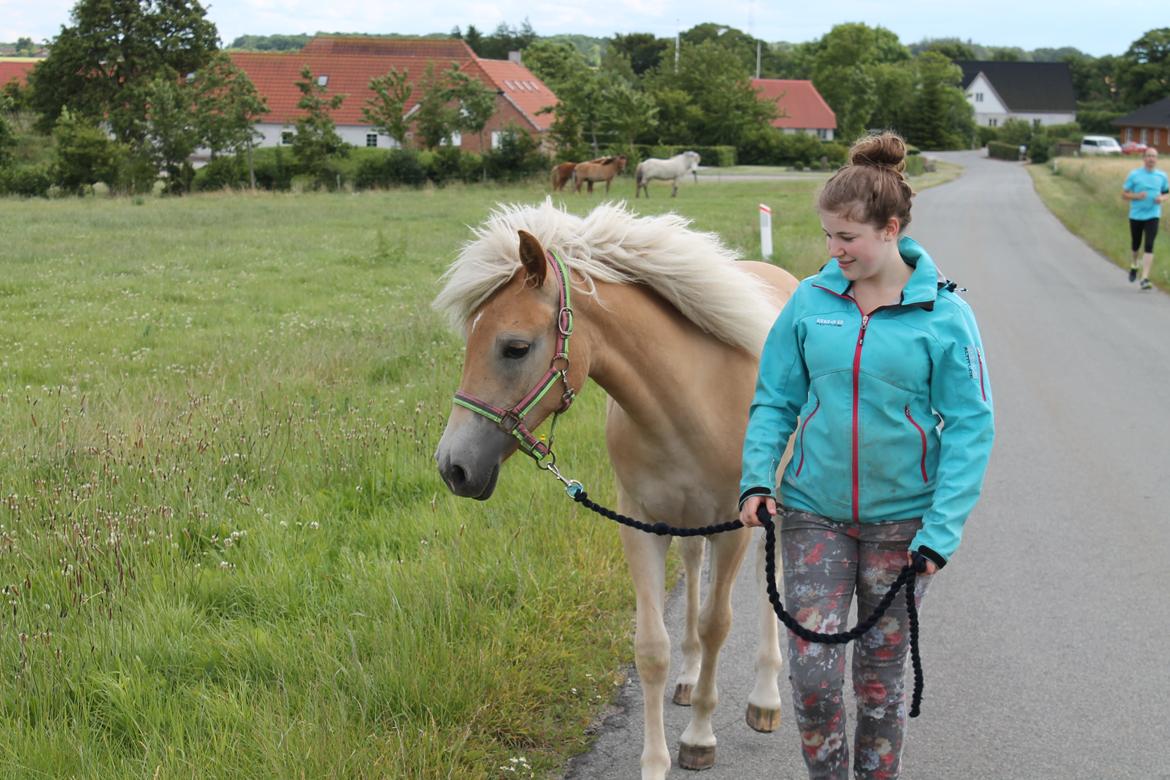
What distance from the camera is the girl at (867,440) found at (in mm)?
3014

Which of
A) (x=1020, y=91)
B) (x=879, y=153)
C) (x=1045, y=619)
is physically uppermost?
(x=1020, y=91)

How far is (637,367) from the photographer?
367 cm

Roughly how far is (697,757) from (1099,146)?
8736 cm

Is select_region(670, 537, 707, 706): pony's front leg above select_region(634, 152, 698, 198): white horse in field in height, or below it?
below

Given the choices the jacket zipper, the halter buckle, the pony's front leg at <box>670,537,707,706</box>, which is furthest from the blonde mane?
the pony's front leg at <box>670,537,707,706</box>

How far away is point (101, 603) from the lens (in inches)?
171

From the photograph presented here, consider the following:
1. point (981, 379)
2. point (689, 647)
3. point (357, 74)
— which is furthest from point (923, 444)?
point (357, 74)

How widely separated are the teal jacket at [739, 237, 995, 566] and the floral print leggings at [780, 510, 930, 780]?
0.08 meters

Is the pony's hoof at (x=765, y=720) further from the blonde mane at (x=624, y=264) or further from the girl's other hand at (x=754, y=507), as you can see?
the blonde mane at (x=624, y=264)

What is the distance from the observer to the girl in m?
Result: 3.01

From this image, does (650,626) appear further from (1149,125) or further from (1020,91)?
(1020,91)

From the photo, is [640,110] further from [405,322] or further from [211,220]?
[405,322]

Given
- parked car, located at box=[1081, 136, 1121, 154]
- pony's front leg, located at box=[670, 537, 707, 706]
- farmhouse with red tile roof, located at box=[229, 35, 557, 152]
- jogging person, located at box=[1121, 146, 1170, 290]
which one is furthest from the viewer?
parked car, located at box=[1081, 136, 1121, 154]

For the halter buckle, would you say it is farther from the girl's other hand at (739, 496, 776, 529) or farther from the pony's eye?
the girl's other hand at (739, 496, 776, 529)
